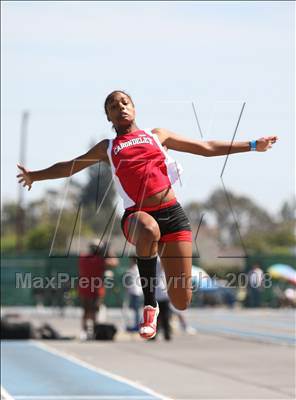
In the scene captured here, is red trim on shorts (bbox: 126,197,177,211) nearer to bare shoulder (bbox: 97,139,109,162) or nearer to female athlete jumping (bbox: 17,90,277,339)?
female athlete jumping (bbox: 17,90,277,339)

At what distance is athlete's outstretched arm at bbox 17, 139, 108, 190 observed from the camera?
26.7ft

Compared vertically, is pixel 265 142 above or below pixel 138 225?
above

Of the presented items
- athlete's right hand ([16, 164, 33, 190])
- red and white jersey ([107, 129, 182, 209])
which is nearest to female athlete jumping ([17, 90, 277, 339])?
red and white jersey ([107, 129, 182, 209])

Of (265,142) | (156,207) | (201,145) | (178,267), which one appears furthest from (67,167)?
(265,142)

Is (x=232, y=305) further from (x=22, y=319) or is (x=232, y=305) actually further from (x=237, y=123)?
(x=237, y=123)

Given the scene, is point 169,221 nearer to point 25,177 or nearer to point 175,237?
point 175,237

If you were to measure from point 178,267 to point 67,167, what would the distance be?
3.76ft

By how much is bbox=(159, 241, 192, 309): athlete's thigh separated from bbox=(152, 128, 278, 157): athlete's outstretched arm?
691mm

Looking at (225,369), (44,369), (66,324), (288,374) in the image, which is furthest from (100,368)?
(66,324)

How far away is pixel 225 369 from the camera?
627 inches

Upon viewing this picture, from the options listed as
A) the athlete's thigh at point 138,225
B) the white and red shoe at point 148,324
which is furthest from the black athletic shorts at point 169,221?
the white and red shoe at point 148,324

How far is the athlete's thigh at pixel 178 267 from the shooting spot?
8.05 m

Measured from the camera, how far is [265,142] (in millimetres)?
8133

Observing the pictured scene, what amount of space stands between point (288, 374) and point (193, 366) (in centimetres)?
178
